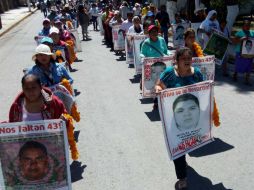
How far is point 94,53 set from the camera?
17.2m

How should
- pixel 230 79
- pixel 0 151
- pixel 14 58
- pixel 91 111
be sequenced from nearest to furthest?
1. pixel 0 151
2. pixel 91 111
3. pixel 230 79
4. pixel 14 58

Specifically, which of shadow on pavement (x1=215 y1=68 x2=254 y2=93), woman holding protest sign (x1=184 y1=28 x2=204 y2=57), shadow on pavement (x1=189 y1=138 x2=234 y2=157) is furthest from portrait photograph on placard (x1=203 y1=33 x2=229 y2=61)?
shadow on pavement (x1=189 y1=138 x2=234 y2=157)

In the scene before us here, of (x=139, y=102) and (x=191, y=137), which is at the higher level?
(x=191, y=137)

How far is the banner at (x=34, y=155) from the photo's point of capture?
14.0 ft

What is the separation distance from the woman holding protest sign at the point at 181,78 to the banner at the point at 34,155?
4.83ft

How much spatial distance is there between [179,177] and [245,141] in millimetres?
1968

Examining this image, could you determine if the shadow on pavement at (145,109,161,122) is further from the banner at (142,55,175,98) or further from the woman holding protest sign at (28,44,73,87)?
the woman holding protest sign at (28,44,73,87)

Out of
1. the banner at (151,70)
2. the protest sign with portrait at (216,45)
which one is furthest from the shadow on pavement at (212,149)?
the protest sign with portrait at (216,45)

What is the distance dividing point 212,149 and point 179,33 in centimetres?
973

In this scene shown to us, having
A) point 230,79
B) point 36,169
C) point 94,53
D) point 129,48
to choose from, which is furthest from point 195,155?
point 94,53

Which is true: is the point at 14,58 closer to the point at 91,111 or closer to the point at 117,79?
the point at 117,79

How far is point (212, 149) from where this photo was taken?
6.39 metres

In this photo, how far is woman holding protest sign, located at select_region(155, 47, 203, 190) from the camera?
199 inches

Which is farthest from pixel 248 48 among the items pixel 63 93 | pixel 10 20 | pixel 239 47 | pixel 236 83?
pixel 10 20
